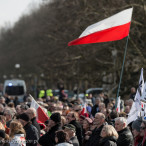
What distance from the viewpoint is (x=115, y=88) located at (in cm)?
2842

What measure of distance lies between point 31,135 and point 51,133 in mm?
409

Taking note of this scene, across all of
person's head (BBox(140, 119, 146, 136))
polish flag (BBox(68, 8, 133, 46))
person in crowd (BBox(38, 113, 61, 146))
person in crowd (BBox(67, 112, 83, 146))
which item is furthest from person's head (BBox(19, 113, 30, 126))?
polish flag (BBox(68, 8, 133, 46))

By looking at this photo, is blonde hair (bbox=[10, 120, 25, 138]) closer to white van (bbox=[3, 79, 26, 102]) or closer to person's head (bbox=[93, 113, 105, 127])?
person's head (bbox=[93, 113, 105, 127])

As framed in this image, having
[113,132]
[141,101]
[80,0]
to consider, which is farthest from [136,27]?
[113,132]

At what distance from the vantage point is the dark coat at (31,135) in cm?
812

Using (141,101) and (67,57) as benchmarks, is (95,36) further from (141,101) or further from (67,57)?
(67,57)

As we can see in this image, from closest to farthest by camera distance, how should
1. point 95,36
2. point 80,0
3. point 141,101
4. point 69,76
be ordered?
1. point 141,101
2. point 95,36
3. point 80,0
4. point 69,76

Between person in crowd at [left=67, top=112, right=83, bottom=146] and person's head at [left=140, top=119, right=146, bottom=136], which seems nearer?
person's head at [left=140, top=119, right=146, bottom=136]

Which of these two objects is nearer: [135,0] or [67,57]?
[135,0]

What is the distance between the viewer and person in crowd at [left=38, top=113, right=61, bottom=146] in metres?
7.80

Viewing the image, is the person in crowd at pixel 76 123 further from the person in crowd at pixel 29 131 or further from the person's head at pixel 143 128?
the person's head at pixel 143 128

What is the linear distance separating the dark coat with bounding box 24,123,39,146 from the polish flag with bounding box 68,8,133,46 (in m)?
4.22

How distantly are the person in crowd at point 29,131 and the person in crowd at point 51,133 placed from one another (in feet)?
0.98

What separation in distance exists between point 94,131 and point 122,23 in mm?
4571
